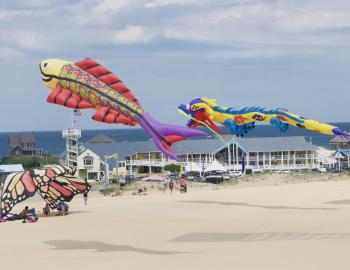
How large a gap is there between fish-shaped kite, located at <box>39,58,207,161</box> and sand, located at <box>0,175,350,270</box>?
381 cm

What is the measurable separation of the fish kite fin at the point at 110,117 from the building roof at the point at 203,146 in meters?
51.4

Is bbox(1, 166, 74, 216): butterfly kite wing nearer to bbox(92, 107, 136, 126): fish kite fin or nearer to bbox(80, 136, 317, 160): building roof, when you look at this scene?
bbox(92, 107, 136, 126): fish kite fin

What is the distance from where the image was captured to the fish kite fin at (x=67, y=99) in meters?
25.4

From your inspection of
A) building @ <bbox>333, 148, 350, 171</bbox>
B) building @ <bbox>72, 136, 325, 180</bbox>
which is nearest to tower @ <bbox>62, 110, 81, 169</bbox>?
building @ <bbox>72, 136, 325, 180</bbox>

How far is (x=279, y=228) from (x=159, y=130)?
17.1 ft

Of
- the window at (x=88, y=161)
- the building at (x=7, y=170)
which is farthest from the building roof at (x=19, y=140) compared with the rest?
the window at (x=88, y=161)

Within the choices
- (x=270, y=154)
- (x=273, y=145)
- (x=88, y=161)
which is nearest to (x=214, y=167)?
(x=270, y=154)

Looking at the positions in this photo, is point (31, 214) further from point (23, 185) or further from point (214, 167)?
point (214, 167)

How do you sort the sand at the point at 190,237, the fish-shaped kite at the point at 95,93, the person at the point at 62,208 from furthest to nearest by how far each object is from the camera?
the person at the point at 62,208, the fish-shaped kite at the point at 95,93, the sand at the point at 190,237

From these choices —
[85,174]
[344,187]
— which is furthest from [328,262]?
[85,174]

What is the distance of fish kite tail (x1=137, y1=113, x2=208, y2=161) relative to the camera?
24.4 m

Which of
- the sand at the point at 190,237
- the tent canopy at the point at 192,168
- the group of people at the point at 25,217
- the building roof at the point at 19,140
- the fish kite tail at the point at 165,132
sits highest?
the building roof at the point at 19,140

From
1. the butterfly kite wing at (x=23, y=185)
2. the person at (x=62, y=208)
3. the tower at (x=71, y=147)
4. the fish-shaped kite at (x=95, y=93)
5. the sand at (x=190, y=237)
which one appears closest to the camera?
the sand at (x=190, y=237)

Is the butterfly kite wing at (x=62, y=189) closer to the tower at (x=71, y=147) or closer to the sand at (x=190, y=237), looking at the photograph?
the sand at (x=190, y=237)
